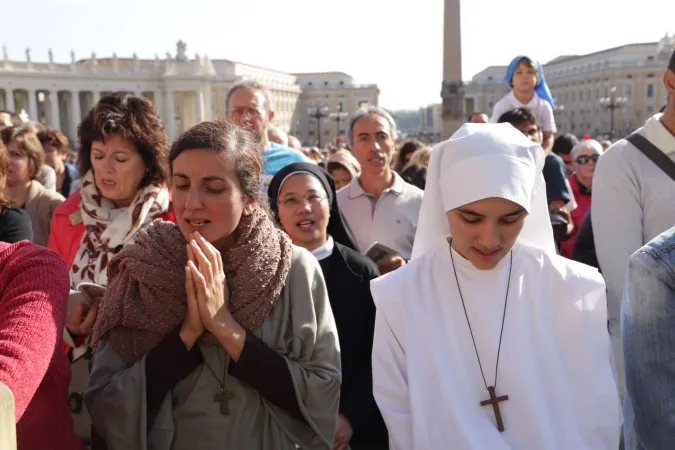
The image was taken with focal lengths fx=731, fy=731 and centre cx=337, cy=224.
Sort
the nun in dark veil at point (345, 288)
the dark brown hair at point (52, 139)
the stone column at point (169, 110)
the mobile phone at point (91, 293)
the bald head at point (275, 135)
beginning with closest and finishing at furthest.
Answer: the mobile phone at point (91, 293), the nun in dark veil at point (345, 288), the bald head at point (275, 135), the dark brown hair at point (52, 139), the stone column at point (169, 110)

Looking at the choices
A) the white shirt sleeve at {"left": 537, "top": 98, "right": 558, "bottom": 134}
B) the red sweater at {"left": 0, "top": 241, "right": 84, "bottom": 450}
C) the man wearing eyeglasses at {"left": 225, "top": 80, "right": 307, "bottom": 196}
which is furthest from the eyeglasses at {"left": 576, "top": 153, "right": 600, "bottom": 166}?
the red sweater at {"left": 0, "top": 241, "right": 84, "bottom": 450}

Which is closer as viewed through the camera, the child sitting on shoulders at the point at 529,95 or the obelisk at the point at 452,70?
the child sitting on shoulders at the point at 529,95

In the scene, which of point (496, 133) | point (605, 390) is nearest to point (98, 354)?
point (496, 133)

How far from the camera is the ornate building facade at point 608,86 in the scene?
273 ft

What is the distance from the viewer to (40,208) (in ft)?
15.7

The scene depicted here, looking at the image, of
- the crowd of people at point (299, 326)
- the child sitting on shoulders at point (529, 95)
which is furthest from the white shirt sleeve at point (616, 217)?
the child sitting on shoulders at point (529, 95)

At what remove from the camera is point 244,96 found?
5160 mm

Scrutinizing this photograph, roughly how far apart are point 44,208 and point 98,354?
2.64m

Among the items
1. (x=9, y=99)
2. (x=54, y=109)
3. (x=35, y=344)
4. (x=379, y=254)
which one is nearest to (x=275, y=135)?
(x=379, y=254)

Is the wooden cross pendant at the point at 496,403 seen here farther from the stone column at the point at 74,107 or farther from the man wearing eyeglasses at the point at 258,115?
the stone column at the point at 74,107

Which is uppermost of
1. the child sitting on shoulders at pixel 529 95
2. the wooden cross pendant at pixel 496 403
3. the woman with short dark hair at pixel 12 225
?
the child sitting on shoulders at pixel 529 95

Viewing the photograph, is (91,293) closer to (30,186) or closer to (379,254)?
(379,254)

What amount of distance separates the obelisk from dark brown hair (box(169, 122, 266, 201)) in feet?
57.8

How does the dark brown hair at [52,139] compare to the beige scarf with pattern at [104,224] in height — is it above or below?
above
